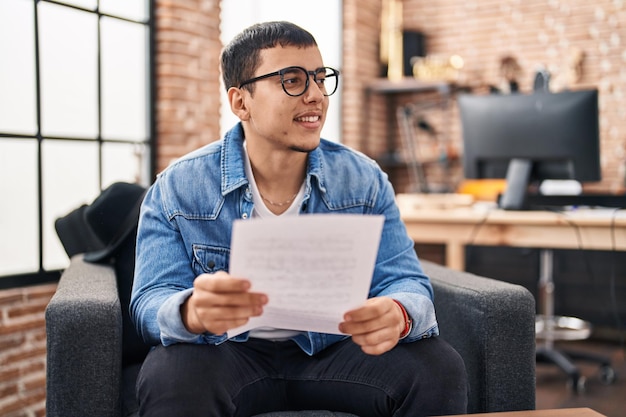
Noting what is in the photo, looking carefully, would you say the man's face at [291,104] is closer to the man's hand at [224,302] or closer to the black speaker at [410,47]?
the man's hand at [224,302]

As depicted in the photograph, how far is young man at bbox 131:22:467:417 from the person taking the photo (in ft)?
4.22

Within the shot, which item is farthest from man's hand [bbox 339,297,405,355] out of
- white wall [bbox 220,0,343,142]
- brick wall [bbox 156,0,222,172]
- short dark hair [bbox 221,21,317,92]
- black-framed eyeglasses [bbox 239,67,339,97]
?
white wall [bbox 220,0,343,142]

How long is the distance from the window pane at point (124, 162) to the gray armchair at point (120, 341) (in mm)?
1308

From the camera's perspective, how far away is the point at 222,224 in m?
1.56

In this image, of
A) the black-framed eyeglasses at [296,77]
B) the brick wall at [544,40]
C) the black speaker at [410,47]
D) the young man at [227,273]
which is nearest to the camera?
the young man at [227,273]

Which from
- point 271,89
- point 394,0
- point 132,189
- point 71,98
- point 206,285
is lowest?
point 206,285

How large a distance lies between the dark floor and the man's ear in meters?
1.79

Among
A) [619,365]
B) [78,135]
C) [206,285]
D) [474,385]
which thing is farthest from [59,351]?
[619,365]

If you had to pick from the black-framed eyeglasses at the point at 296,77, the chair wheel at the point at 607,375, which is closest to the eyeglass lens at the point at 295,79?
the black-framed eyeglasses at the point at 296,77

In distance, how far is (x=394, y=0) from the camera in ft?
18.1

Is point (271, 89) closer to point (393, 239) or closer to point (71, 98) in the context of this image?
point (393, 239)

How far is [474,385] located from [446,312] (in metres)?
0.22

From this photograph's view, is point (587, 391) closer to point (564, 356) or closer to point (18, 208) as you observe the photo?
point (564, 356)

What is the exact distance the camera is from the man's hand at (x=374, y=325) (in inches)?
46.4
